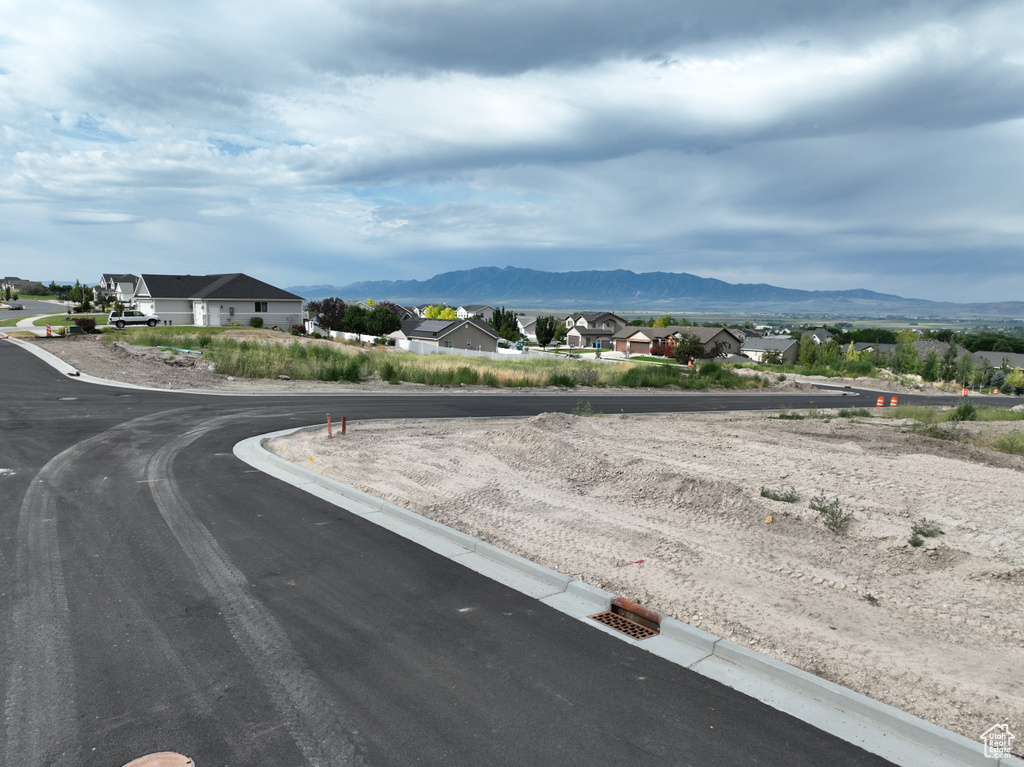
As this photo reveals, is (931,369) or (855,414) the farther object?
(931,369)

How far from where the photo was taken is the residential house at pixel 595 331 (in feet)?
416

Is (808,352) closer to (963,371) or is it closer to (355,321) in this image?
(963,371)

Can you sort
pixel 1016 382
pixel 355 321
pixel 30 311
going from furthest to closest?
pixel 30 311, pixel 355 321, pixel 1016 382

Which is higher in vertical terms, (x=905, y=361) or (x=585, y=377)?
(x=585, y=377)

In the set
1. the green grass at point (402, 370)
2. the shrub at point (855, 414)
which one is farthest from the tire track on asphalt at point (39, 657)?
the shrub at point (855, 414)

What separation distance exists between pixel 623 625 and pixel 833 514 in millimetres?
4786

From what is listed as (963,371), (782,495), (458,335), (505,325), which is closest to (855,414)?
(782,495)

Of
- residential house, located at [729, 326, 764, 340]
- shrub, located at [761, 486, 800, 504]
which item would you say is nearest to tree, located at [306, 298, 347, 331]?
residential house, located at [729, 326, 764, 340]

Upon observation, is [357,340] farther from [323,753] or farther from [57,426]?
[323,753]

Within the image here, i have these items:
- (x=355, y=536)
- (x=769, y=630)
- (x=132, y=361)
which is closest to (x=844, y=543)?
(x=769, y=630)

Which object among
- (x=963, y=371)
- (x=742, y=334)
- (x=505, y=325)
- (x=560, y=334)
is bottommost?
(x=963, y=371)

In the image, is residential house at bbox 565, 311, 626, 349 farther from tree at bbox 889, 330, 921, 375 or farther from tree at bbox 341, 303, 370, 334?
tree at bbox 341, 303, 370, 334

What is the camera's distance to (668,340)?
100m

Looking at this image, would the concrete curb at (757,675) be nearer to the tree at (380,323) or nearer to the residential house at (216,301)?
the residential house at (216,301)
